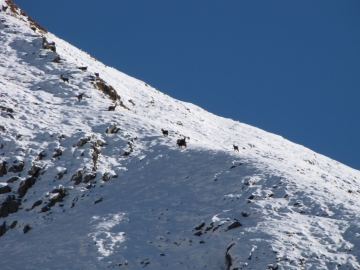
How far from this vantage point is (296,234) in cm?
1786

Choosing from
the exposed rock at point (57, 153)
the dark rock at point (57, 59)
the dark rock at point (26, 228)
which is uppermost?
the dark rock at point (57, 59)

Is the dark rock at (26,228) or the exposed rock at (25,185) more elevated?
the exposed rock at (25,185)

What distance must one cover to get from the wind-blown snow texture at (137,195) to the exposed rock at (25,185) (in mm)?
75

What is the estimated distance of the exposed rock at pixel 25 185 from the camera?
23406 millimetres

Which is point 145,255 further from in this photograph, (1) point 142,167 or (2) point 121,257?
(1) point 142,167

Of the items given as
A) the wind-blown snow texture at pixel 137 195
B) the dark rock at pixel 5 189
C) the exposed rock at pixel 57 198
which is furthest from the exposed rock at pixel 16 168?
the exposed rock at pixel 57 198

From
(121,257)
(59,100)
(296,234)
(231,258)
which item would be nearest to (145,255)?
(121,257)

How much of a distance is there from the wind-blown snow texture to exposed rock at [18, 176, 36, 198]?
8cm

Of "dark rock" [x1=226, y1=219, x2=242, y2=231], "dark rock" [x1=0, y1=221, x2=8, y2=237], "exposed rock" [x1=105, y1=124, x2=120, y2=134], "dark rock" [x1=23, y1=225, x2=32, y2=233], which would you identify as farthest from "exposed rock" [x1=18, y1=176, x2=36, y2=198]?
"dark rock" [x1=226, y1=219, x2=242, y2=231]

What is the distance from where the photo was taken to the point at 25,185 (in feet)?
77.8

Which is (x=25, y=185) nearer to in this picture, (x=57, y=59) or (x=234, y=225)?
(x=234, y=225)

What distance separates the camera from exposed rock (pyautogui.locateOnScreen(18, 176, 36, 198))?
76.8 feet

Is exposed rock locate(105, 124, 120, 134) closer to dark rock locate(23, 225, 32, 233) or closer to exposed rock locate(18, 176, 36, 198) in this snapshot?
exposed rock locate(18, 176, 36, 198)

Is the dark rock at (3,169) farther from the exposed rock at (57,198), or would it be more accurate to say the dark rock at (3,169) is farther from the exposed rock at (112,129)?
the exposed rock at (112,129)
